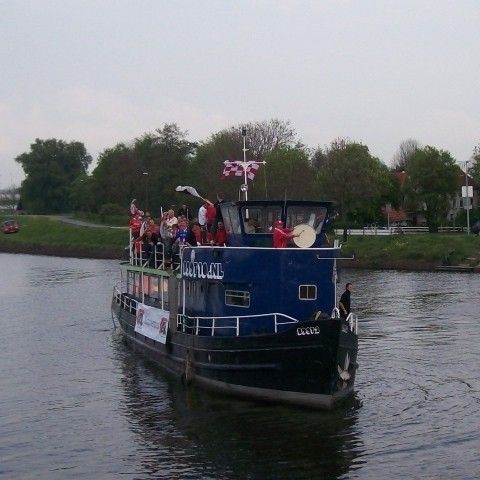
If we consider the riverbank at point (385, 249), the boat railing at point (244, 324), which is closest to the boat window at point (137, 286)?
the boat railing at point (244, 324)

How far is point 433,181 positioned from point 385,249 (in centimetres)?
2817

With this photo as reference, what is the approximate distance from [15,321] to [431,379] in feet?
77.7

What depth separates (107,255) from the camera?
99062 mm

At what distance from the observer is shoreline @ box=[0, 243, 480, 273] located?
72.9m

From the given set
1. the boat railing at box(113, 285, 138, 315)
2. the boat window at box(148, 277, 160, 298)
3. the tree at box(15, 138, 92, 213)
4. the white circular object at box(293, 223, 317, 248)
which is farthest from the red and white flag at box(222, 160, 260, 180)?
the tree at box(15, 138, 92, 213)

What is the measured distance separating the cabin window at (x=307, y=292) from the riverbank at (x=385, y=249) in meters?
26.4

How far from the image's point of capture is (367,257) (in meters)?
77.2

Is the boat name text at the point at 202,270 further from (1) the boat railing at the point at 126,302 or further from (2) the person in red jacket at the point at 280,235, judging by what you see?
(1) the boat railing at the point at 126,302

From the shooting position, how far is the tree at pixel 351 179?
93125mm

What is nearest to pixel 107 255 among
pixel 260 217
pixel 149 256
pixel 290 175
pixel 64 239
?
pixel 64 239

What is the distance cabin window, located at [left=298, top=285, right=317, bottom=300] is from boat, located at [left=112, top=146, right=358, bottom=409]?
0.09 ft

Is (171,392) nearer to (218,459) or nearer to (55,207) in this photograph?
(218,459)

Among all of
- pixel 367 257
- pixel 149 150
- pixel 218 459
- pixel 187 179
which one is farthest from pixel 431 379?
pixel 149 150

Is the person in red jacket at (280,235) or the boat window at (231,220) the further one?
the boat window at (231,220)
